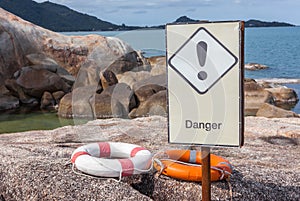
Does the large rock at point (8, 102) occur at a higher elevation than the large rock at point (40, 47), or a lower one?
lower

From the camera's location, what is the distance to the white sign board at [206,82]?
366 cm

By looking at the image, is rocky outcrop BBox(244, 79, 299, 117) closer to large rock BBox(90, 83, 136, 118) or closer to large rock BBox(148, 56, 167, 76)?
large rock BBox(90, 83, 136, 118)

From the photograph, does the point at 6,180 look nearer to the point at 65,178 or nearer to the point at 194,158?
the point at 65,178

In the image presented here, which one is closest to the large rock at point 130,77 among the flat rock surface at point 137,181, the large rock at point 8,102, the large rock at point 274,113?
the large rock at point 274,113

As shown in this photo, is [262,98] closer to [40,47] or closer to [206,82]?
[40,47]

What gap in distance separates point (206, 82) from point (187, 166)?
1.15 metres

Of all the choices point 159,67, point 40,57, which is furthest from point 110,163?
point 40,57

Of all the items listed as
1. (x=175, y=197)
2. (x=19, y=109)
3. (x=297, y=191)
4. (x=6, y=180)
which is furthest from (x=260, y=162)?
(x=19, y=109)

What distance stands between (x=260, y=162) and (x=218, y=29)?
8.39 feet

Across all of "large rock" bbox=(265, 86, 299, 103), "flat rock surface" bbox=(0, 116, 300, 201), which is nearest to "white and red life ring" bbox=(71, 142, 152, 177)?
"flat rock surface" bbox=(0, 116, 300, 201)

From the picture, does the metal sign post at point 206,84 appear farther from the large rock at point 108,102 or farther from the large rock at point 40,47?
the large rock at point 40,47

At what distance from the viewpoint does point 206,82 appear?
12.2ft

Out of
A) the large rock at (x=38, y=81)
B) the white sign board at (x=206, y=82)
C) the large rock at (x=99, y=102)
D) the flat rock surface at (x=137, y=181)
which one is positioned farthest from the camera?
the large rock at (x=38, y=81)

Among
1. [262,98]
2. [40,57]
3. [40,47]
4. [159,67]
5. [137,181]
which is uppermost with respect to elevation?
[40,47]
